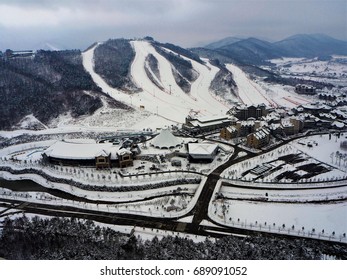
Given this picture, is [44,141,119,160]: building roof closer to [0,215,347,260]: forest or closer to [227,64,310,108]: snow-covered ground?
[0,215,347,260]: forest

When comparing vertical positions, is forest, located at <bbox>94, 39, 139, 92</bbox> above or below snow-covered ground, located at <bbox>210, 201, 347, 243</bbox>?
above

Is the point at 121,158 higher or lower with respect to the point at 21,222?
higher

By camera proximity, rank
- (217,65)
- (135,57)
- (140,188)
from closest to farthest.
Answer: (140,188) → (135,57) → (217,65)

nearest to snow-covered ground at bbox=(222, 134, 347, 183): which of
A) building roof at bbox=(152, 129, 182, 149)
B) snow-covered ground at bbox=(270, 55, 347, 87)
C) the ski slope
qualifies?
building roof at bbox=(152, 129, 182, 149)

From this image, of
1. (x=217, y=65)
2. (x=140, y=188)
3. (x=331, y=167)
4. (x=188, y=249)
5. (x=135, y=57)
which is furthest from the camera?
(x=217, y=65)

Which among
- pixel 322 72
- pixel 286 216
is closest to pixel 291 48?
pixel 322 72

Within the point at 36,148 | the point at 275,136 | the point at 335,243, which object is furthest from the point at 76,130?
the point at 335,243

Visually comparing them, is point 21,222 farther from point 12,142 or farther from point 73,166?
point 12,142
